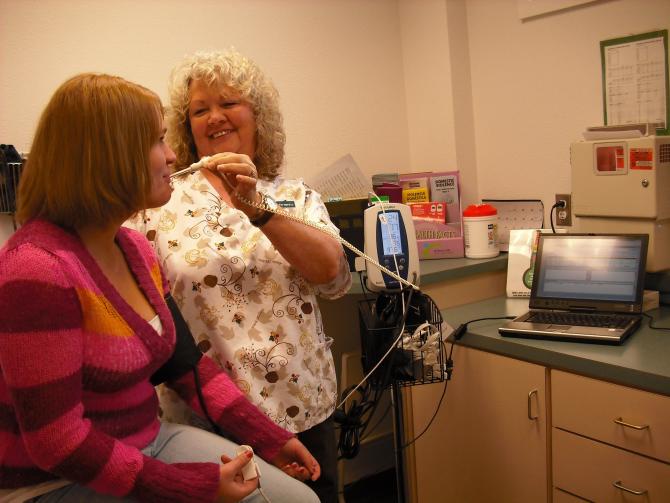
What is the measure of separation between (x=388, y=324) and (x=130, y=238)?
2.28 feet

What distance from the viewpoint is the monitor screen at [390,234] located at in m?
1.63

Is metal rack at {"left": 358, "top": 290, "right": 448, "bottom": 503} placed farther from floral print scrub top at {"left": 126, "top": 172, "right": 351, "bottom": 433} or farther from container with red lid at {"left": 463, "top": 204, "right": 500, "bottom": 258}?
container with red lid at {"left": 463, "top": 204, "right": 500, "bottom": 258}

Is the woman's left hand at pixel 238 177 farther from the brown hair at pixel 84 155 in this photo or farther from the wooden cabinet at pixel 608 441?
the wooden cabinet at pixel 608 441

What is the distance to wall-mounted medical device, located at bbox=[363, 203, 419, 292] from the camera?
5.29ft

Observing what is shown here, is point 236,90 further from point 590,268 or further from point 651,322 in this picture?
point 651,322

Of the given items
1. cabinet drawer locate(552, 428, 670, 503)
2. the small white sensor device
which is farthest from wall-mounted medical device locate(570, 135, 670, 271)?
the small white sensor device

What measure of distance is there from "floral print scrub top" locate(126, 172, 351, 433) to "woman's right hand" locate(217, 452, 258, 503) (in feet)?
0.98

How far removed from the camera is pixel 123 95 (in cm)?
94

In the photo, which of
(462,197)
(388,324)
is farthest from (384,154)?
(388,324)

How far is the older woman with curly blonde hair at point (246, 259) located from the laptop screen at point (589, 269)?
0.83 meters

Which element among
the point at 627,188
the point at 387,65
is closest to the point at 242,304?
the point at 627,188

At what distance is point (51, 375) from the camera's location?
0.82 m

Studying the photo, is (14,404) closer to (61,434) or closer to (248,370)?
(61,434)

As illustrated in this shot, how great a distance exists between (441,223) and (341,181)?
495 millimetres
